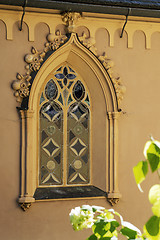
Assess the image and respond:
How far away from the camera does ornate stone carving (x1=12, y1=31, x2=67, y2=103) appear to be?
665 cm

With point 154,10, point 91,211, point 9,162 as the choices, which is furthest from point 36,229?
point 91,211

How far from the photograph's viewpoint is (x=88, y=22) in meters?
7.13

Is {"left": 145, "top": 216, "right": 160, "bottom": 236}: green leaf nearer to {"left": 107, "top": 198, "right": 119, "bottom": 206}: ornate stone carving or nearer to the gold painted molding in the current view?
the gold painted molding

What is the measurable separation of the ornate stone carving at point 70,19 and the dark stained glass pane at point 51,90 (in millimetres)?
896

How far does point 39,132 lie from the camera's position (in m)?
7.15

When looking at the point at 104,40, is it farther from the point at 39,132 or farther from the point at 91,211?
the point at 91,211

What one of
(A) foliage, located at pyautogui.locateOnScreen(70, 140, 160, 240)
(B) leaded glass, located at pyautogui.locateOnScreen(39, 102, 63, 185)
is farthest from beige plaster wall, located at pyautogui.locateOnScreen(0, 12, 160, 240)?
(A) foliage, located at pyautogui.locateOnScreen(70, 140, 160, 240)

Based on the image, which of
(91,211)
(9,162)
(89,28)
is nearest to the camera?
(91,211)

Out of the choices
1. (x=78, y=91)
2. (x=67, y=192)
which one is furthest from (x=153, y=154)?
(x=78, y=91)

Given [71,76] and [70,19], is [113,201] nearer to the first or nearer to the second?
[71,76]

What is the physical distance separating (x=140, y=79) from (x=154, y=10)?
1.11m

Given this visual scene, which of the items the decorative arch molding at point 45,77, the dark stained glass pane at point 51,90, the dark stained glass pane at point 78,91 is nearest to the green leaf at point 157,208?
the decorative arch molding at point 45,77

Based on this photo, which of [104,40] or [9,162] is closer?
[9,162]

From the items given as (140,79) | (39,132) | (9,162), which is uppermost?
(140,79)
